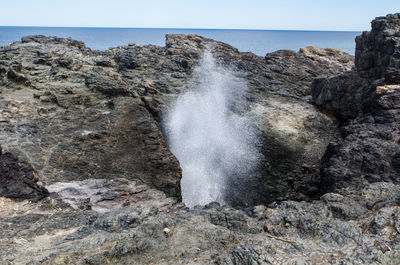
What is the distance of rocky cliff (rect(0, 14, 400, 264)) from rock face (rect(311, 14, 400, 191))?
0.06 m

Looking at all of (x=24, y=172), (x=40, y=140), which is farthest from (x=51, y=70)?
(x=24, y=172)

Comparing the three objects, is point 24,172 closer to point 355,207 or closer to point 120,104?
point 120,104

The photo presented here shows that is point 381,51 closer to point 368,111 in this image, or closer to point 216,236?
point 368,111

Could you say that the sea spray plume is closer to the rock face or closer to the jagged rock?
the rock face

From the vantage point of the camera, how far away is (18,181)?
39.7 feet

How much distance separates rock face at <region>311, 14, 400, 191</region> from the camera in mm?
13250

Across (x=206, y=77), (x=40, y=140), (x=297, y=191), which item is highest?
(x=206, y=77)

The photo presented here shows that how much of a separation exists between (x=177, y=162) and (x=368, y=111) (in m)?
9.42

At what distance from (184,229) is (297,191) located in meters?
11.8

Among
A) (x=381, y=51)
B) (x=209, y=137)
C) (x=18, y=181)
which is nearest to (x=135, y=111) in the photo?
(x=209, y=137)

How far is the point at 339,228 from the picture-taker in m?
7.77

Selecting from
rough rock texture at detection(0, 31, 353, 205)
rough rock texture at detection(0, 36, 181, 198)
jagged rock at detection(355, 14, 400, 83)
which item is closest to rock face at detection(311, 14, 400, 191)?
jagged rock at detection(355, 14, 400, 83)

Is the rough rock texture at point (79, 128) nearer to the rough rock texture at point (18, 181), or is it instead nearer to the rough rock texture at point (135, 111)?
the rough rock texture at point (135, 111)

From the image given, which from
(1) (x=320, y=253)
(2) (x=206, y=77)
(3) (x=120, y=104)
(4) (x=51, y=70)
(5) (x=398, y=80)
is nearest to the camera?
(1) (x=320, y=253)
